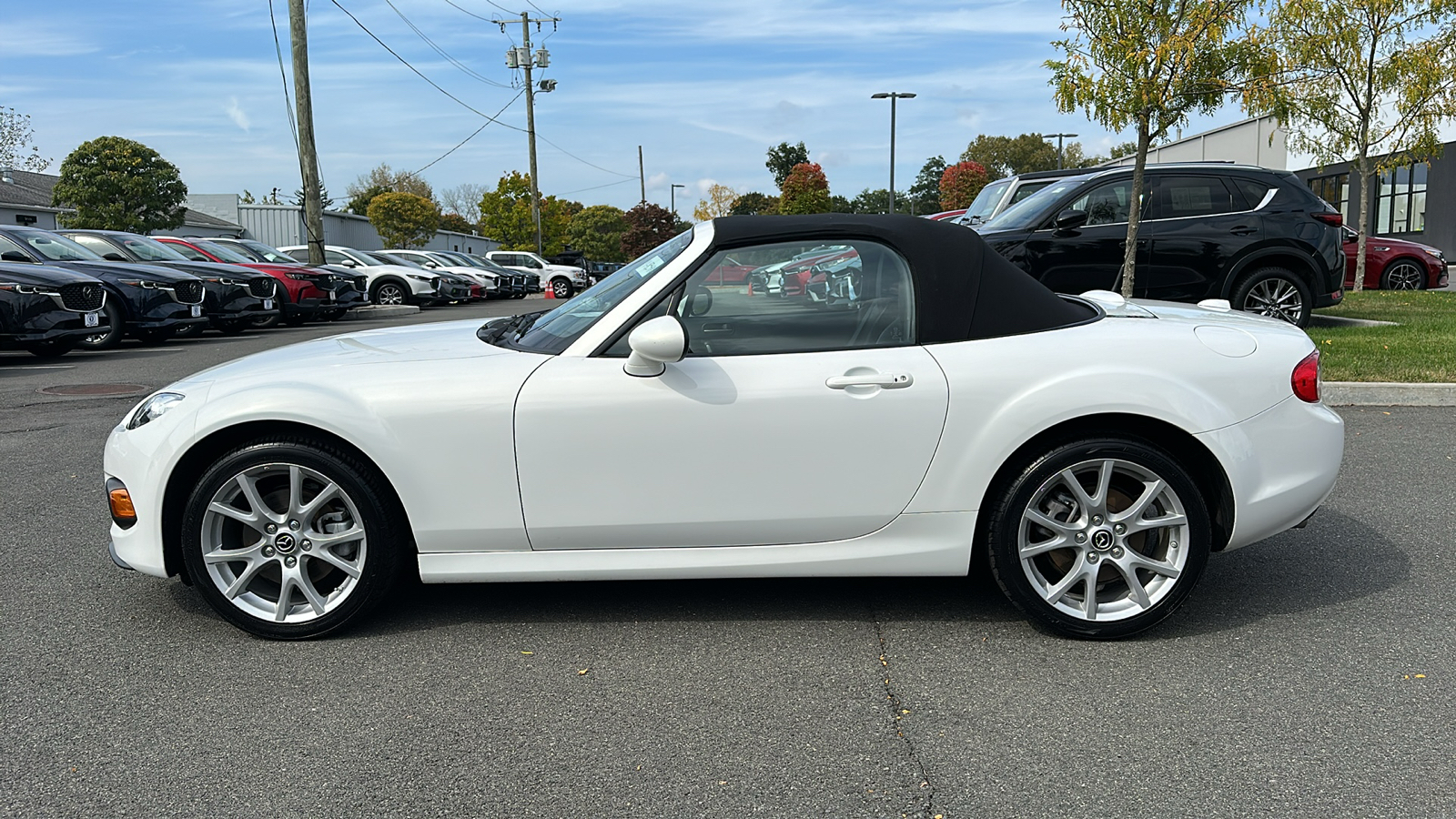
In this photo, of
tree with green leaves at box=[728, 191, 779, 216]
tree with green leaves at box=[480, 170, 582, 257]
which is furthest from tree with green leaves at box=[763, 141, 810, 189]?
tree with green leaves at box=[480, 170, 582, 257]

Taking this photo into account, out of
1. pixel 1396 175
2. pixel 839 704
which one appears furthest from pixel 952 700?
pixel 1396 175

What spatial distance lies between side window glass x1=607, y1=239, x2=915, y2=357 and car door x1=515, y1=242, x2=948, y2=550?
0.01 m

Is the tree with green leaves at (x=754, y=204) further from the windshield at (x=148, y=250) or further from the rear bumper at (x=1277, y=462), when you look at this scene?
the rear bumper at (x=1277, y=462)

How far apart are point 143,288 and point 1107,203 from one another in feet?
37.1

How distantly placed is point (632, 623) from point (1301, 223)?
350 inches

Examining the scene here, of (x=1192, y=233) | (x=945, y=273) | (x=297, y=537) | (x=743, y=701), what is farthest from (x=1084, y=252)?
(x=297, y=537)

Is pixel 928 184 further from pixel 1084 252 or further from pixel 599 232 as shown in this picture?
pixel 1084 252

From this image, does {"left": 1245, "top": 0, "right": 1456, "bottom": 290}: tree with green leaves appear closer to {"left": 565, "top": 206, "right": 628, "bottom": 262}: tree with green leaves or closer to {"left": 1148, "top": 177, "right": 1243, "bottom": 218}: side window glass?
{"left": 1148, "top": 177, "right": 1243, "bottom": 218}: side window glass

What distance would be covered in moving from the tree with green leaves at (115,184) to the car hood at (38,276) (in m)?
25.8

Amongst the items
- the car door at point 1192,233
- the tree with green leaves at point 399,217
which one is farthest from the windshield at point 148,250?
the tree with green leaves at point 399,217

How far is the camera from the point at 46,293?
12172 mm

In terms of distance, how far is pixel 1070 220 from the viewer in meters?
10.8

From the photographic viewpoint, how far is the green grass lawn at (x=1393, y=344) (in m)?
8.53

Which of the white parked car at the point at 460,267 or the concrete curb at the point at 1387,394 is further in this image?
the white parked car at the point at 460,267
